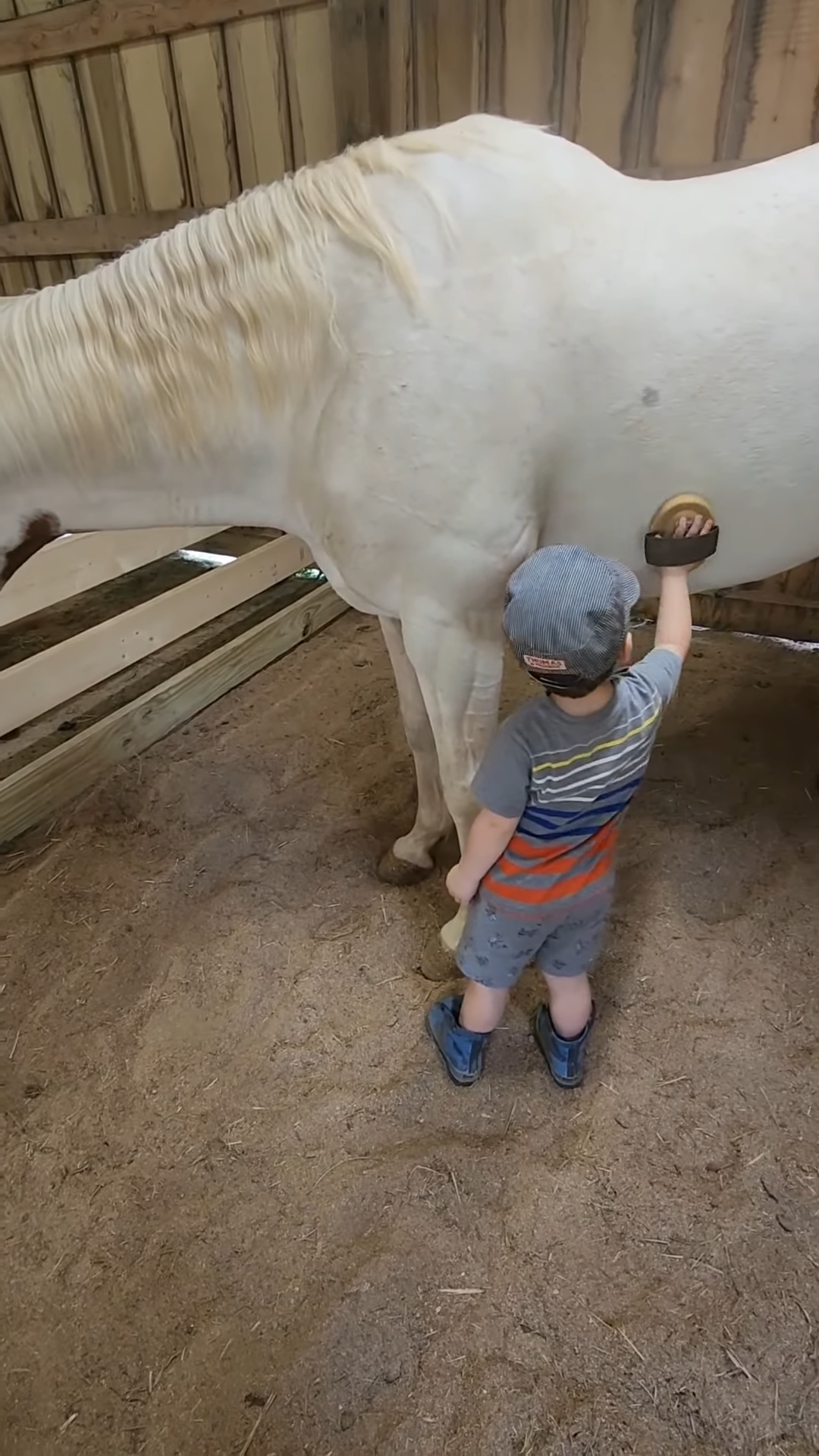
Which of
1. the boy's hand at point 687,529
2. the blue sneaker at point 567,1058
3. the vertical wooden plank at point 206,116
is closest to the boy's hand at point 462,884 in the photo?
the blue sneaker at point 567,1058

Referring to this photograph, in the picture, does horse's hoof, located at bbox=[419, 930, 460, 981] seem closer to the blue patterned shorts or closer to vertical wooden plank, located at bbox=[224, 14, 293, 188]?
the blue patterned shorts

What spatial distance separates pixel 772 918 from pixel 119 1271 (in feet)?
4.12

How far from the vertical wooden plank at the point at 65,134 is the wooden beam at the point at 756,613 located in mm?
2719

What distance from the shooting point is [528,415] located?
1.12 metres

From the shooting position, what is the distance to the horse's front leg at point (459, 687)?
1255mm

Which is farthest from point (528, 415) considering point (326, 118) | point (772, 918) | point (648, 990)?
point (326, 118)

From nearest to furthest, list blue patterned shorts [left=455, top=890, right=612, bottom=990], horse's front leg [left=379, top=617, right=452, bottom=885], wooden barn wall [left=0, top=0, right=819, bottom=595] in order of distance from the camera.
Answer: blue patterned shorts [left=455, top=890, right=612, bottom=990], horse's front leg [left=379, top=617, right=452, bottom=885], wooden barn wall [left=0, top=0, right=819, bottom=595]

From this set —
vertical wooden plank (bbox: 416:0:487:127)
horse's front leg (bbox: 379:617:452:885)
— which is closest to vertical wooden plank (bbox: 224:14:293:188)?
vertical wooden plank (bbox: 416:0:487:127)

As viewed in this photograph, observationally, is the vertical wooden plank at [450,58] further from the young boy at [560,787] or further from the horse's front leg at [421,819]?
the young boy at [560,787]

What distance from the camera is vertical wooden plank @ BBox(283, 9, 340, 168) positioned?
262cm

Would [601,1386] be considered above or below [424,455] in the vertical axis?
below

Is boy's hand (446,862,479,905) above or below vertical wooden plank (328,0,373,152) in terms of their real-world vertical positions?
below

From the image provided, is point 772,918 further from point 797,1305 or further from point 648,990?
point 797,1305

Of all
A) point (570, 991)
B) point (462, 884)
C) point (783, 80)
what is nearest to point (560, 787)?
point (462, 884)
